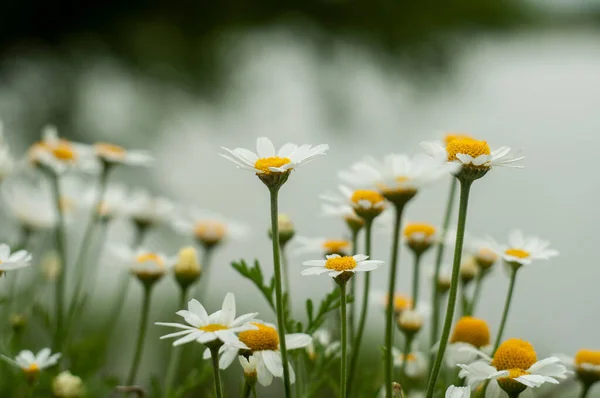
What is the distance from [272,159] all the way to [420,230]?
0.76ft

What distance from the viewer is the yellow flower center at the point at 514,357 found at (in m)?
0.47

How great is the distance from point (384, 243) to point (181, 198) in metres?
0.77

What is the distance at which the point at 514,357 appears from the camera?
469mm

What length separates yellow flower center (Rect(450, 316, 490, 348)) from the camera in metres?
0.57

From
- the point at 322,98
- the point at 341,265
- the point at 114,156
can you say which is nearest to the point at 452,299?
the point at 341,265

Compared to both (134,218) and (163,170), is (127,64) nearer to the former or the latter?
(163,170)

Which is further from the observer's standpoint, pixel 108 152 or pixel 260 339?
pixel 108 152

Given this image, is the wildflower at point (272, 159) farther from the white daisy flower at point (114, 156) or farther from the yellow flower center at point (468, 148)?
the white daisy flower at point (114, 156)

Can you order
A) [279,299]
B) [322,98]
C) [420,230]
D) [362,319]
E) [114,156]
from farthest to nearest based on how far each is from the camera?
[322,98]
[114,156]
[420,230]
[362,319]
[279,299]

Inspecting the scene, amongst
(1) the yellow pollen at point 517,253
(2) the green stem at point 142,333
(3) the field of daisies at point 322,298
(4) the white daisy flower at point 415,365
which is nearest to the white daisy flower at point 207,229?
(3) the field of daisies at point 322,298

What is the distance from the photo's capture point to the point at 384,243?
2088mm

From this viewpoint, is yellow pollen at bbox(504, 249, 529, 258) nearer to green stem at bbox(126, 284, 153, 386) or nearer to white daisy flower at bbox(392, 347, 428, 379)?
white daisy flower at bbox(392, 347, 428, 379)

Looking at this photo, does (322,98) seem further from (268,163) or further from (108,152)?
(268,163)

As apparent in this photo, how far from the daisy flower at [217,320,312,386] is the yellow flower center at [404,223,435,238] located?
22 cm
